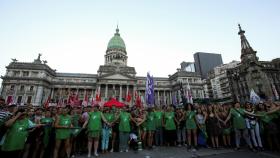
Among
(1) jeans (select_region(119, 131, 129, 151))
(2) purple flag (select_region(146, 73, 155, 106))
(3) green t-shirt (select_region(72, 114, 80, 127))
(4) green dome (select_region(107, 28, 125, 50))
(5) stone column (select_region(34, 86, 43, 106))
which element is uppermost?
(4) green dome (select_region(107, 28, 125, 50))

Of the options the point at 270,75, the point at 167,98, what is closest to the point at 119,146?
the point at 270,75

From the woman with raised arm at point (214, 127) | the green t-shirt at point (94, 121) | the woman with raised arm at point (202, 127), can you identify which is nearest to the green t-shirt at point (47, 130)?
the green t-shirt at point (94, 121)

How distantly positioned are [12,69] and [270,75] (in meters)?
79.6

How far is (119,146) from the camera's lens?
→ 730cm

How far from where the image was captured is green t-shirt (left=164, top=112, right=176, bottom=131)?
8055mm

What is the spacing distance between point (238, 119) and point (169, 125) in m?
3.48

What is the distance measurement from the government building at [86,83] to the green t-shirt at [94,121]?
31873 millimetres

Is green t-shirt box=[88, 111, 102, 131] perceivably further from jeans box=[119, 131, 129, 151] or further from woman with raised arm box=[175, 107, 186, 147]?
woman with raised arm box=[175, 107, 186, 147]

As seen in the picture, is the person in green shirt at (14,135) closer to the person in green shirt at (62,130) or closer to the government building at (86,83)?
the person in green shirt at (62,130)

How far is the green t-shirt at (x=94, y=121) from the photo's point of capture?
670 cm

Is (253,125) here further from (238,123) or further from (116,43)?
(116,43)

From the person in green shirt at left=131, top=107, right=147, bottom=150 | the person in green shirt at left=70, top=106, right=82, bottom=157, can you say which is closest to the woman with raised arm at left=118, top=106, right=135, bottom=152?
the person in green shirt at left=131, top=107, right=147, bottom=150

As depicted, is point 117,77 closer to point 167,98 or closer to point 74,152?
point 167,98

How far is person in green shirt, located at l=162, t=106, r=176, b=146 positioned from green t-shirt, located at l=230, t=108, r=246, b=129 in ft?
10.1
